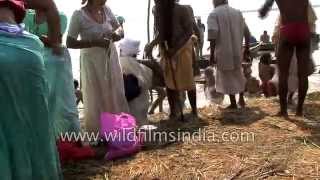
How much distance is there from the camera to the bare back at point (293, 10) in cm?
616

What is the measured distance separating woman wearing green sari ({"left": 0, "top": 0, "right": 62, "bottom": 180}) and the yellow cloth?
137 inches

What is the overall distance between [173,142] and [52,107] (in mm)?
1447

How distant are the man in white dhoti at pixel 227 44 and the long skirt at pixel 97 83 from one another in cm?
223

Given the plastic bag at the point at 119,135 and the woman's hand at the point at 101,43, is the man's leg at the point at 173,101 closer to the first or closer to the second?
the woman's hand at the point at 101,43

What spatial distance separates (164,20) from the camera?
6.16m

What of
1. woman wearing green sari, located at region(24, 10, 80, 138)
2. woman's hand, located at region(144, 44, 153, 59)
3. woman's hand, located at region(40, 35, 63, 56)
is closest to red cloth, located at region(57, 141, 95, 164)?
woman wearing green sari, located at region(24, 10, 80, 138)

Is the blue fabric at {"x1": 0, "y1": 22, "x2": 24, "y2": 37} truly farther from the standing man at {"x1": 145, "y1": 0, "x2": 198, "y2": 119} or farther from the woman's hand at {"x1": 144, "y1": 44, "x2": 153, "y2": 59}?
the woman's hand at {"x1": 144, "y1": 44, "x2": 153, "y2": 59}

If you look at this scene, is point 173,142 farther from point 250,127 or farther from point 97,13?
point 97,13

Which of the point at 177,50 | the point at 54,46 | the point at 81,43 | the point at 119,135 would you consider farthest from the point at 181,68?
the point at 54,46

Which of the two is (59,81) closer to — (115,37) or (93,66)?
(93,66)

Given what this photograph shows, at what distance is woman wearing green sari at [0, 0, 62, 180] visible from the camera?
314 cm

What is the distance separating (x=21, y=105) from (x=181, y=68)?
3710 mm

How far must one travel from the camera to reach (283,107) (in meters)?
6.45

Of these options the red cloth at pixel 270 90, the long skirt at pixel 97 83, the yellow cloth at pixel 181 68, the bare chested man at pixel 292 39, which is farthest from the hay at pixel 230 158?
the red cloth at pixel 270 90
